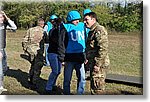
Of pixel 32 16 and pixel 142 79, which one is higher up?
pixel 32 16

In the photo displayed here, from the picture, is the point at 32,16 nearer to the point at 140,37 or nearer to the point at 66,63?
the point at 66,63

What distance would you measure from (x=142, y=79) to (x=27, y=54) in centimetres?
137

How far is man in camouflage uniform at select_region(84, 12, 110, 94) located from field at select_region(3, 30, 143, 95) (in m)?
0.09

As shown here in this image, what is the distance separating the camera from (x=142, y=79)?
16.8ft

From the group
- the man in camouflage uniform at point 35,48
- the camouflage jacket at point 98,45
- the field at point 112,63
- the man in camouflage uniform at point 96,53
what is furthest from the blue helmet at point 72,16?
the field at point 112,63

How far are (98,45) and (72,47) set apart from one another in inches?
12.3

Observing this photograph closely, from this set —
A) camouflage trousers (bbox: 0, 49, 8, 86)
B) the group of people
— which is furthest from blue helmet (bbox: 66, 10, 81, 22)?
camouflage trousers (bbox: 0, 49, 8, 86)

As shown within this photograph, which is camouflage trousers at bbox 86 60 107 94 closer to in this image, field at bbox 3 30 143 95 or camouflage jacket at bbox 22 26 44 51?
field at bbox 3 30 143 95

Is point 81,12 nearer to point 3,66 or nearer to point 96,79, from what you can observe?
point 96,79

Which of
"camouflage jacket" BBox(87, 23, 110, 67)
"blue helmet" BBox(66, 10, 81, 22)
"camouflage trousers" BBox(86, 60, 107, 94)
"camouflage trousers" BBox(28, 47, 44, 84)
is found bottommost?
"camouflage trousers" BBox(86, 60, 107, 94)

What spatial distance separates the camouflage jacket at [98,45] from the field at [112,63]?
97 millimetres

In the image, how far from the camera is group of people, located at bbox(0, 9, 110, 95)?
198 inches

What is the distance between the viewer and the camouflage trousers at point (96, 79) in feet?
16.5

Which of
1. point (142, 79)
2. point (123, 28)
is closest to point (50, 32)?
point (123, 28)
